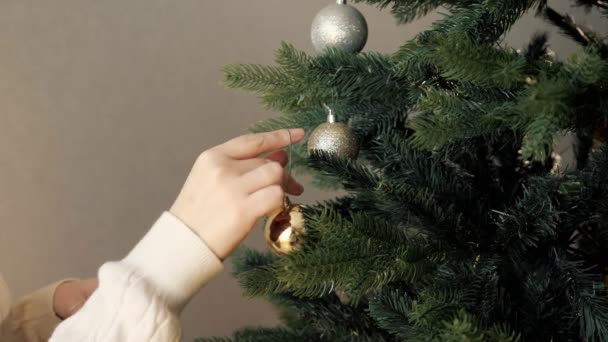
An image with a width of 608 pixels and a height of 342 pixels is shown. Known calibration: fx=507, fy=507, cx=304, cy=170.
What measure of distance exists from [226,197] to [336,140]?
0.10 metres

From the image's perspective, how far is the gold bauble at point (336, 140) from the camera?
39 cm

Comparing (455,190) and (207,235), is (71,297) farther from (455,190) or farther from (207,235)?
(455,190)

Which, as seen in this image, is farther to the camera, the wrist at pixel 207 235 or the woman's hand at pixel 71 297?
the woman's hand at pixel 71 297

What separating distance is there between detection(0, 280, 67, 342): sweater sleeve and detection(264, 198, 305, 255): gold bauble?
333mm

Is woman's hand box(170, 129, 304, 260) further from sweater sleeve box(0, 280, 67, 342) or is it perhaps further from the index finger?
sweater sleeve box(0, 280, 67, 342)

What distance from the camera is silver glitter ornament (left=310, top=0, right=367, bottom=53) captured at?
0.43 m

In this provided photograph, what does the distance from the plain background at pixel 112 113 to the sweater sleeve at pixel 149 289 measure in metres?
0.55

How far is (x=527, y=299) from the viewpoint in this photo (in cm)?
35

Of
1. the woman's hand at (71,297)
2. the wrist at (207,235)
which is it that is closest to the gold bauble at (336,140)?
the wrist at (207,235)

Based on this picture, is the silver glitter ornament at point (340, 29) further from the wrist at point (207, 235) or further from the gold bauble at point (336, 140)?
the wrist at point (207, 235)

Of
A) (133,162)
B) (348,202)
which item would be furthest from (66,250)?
(348,202)

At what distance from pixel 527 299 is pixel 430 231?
86 millimetres

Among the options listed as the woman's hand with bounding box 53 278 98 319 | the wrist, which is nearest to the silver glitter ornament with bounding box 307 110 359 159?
the wrist

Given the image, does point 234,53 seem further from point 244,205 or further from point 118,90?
point 244,205
